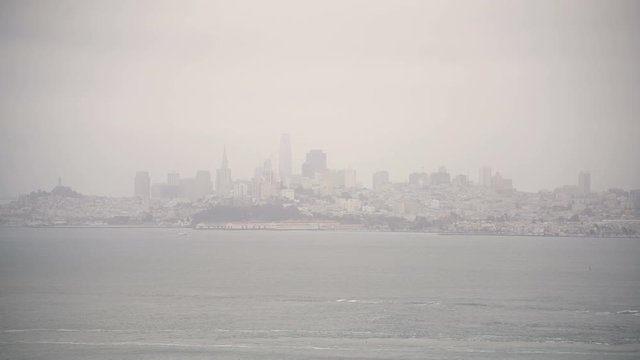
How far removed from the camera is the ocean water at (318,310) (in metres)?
37.1

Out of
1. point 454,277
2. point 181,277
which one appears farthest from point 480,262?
point 181,277

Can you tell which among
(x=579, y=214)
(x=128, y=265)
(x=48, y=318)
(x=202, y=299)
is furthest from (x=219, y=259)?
(x=579, y=214)

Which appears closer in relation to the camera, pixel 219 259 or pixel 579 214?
pixel 219 259

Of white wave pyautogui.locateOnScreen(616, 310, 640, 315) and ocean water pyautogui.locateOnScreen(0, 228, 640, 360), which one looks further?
white wave pyautogui.locateOnScreen(616, 310, 640, 315)

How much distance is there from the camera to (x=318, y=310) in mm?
48594

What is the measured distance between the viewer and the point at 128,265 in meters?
85.0

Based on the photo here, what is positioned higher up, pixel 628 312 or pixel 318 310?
pixel 318 310

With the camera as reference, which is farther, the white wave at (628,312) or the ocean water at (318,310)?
the white wave at (628,312)

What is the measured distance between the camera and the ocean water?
37125 millimetres

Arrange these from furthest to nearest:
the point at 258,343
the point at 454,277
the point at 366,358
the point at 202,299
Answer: the point at 454,277 < the point at 202,299 < the point at 258,343 < the point at 366,358

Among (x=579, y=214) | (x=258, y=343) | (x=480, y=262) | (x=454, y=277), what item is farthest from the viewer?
(x=579, y=214)

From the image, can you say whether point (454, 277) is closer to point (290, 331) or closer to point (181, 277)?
point (181, 277)

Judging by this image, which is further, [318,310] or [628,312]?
[318,310]

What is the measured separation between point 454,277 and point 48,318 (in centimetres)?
3695
